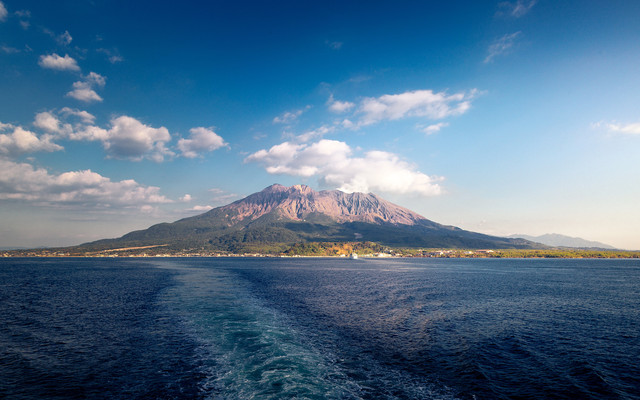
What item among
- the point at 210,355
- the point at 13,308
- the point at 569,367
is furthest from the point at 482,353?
the point at 13,308

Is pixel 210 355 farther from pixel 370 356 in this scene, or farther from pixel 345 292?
pixel 345 292

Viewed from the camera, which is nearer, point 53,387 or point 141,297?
point 53,387

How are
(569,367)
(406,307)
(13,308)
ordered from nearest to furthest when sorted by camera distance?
1. (569,367)
2. (13,308)
3. (406,307)

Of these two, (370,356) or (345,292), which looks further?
(345,292)

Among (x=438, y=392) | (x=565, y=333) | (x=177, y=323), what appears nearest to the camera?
(x=438, y=392)

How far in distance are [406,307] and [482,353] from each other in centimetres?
2838

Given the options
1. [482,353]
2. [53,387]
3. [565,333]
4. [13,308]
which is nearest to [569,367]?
[482,353]

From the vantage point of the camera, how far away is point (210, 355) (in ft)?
115

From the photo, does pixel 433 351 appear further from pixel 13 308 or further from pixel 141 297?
pixel 13 308

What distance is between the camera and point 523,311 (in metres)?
61.2

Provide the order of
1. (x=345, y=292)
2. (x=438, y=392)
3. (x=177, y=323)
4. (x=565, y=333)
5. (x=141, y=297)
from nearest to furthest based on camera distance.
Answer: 1. (x=438, y=392)
2. (x=565, y=333)
3. (x=177, y=323)
4. (x=141, y=297)
5. (x=345, y=292)

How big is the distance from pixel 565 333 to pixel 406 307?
26.8m

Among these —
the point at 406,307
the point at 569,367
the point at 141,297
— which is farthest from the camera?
the point at 141,297

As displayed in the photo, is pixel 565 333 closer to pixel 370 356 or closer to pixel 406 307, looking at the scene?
pixel 406 307
